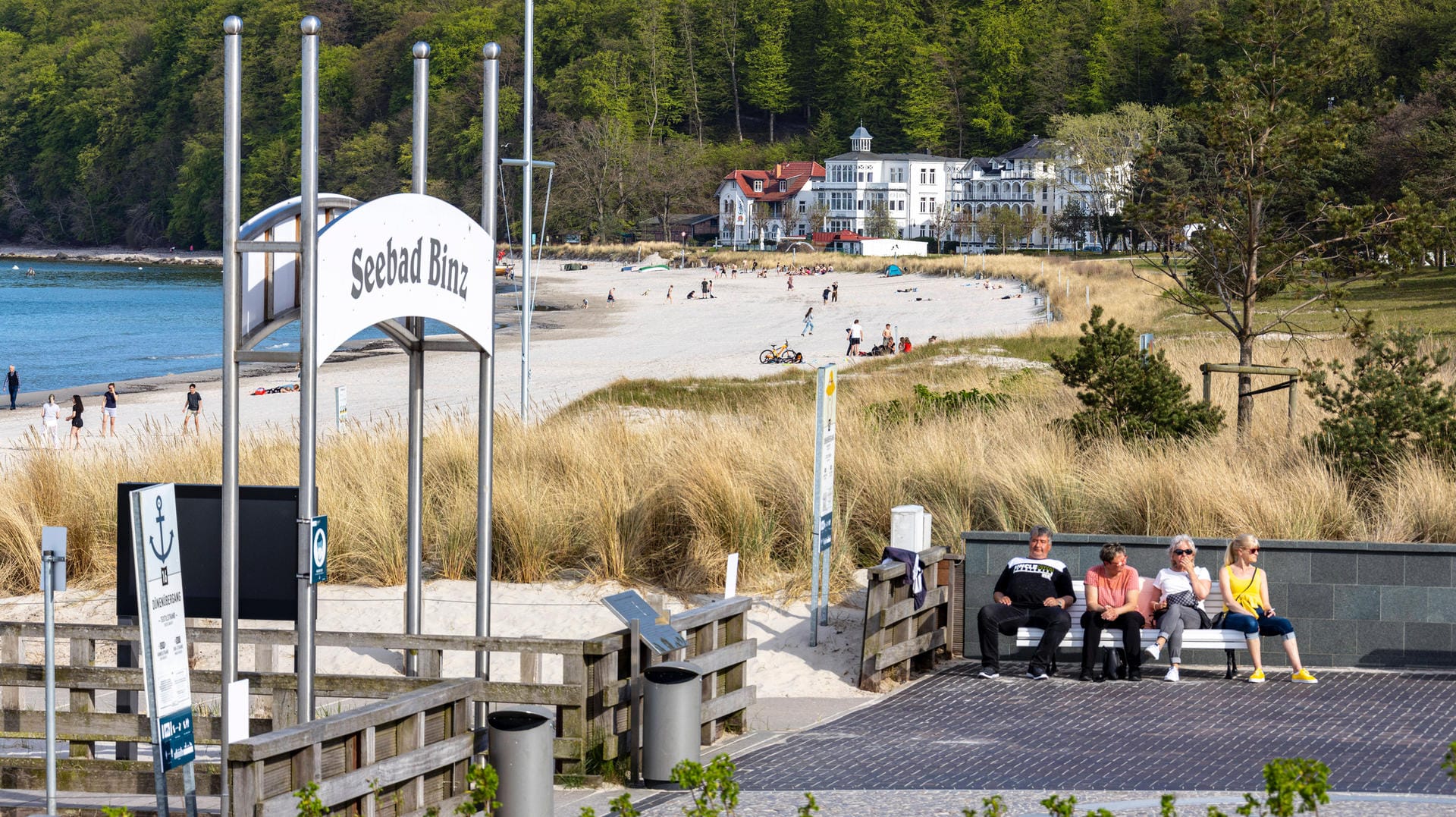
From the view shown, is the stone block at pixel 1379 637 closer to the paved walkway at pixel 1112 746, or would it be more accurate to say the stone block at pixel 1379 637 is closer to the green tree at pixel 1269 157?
the paved walkway at pixel 1112 746

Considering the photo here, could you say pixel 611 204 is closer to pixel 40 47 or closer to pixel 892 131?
pixel 892 131

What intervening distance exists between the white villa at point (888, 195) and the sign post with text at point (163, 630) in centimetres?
Answer: 12819

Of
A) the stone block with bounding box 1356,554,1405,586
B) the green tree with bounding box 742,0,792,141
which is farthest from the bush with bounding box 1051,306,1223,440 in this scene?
the green tree with bounding box 742,0,792,141

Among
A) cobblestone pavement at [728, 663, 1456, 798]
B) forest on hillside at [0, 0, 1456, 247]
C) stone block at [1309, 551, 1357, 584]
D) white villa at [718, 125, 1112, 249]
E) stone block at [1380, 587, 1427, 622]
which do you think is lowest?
cobblestone pavement at [728, 663, 1456, 798]

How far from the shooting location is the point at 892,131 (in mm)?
167375

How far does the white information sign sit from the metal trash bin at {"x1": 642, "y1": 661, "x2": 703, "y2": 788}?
2.34m

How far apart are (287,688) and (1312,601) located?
689cm

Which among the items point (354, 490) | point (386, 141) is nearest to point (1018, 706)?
point (354, 490)

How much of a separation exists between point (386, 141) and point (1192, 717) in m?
147

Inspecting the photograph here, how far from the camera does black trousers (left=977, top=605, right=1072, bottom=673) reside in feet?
33.0

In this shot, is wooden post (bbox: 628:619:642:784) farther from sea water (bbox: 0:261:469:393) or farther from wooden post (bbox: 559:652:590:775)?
sea water (bbox: 0:261:469:393)

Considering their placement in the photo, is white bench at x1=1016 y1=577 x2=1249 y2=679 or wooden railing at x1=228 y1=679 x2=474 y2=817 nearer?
wooden railing at x1=228 y1=679 x2=474 y2=817

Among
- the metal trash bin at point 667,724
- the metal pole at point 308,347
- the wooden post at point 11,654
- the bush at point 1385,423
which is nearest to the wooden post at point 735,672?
the metal trash bin at point 667,724

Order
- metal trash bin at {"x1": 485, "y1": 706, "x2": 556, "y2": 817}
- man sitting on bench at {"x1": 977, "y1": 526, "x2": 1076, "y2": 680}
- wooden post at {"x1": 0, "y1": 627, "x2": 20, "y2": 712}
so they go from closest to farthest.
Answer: metal trash bin at {"x1": 485, "y1": 706, "x2": 556, "y2": 817}
wooden post at {"x1": 0, "y1": 627, "x2": 20, "y2": 712}
man sitting on bench at {"x1": 977, "y1": 526, "x2": 1076, "y2": 680}
